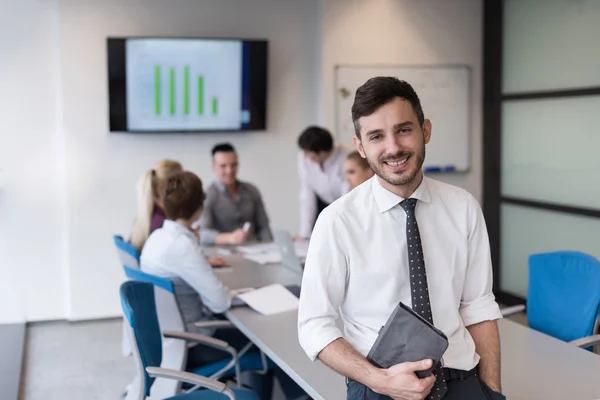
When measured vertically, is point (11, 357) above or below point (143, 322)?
below

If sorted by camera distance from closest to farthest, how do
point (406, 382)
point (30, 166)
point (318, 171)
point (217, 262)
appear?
point (406, 382) → point (217, 262) → point (318, 171) → point (30, 166)

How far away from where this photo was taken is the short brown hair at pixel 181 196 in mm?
3656

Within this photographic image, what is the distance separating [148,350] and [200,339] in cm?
44

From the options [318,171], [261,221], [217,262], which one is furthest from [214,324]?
[318,171]

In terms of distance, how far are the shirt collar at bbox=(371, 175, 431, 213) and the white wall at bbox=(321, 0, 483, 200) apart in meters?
4.32

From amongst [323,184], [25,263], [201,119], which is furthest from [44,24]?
[323,184]

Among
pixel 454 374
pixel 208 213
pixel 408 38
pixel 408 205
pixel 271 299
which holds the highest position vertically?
pixel 408 38

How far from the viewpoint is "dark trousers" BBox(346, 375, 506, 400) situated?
A: 2039mm

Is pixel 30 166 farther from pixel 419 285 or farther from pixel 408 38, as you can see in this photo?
pixel 419 285

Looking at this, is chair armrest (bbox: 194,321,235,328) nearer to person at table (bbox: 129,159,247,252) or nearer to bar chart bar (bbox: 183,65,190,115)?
person at table (bbox: 129,159,247,252)

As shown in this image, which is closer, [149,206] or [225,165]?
[149,206]

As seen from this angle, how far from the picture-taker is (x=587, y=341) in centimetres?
309

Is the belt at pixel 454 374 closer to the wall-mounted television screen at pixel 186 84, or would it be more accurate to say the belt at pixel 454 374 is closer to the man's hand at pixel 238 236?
the man's hand at pixel 238 236

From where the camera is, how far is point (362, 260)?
206 cm
